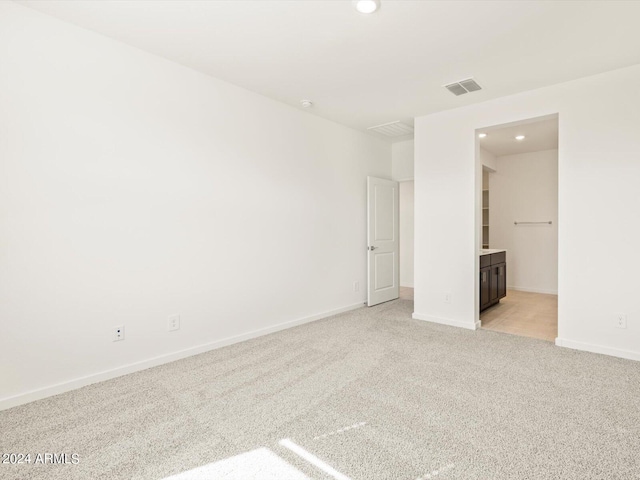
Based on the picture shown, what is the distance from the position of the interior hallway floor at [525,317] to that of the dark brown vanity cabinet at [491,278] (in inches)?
6.9

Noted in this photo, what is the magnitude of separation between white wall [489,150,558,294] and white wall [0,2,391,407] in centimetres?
458

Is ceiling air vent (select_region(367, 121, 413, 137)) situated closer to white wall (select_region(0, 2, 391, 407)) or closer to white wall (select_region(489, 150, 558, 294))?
white wall (select_region(0, 2, 391, 407))

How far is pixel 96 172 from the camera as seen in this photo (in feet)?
8.49

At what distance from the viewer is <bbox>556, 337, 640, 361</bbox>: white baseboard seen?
3.05 metres

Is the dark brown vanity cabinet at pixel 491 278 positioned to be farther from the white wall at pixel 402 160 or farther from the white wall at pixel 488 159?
the white wall at pixel 488 159

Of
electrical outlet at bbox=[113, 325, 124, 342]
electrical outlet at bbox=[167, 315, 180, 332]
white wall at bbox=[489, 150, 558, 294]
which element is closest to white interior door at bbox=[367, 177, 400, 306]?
white wall at bbox=[489, 150, 558, 294]

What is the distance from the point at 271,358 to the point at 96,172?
6.81 feet

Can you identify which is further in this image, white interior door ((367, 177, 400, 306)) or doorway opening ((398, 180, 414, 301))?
doorway opening ((398, 180, 414, 301))

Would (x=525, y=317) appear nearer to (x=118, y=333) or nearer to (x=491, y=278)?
(x=491, y=278)

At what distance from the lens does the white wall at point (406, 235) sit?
7051 millimetres

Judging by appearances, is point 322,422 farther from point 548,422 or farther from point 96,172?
point 96,172

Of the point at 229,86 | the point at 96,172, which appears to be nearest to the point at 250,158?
the point at 229,86

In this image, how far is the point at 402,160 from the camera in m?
5.66

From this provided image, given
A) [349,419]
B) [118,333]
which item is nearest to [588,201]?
[349,419]
